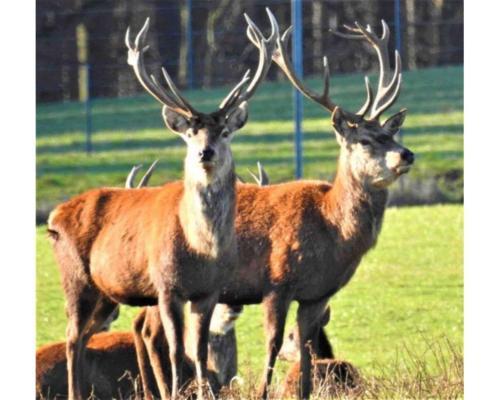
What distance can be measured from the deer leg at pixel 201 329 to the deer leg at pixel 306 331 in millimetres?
1009

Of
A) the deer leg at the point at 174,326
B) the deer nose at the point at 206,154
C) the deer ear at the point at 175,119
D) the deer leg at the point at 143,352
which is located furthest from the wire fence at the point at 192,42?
the deer nose at the point at 206,154

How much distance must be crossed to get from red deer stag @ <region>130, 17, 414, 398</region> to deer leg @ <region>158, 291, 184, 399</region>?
0.87 metres

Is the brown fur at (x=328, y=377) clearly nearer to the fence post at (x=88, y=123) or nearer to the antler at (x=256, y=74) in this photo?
the antler at (x=256, y=74)

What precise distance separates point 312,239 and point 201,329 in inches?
48.8

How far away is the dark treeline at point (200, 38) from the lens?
23.2 m

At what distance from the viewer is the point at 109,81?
23984mm

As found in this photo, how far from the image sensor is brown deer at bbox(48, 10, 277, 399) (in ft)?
37.4

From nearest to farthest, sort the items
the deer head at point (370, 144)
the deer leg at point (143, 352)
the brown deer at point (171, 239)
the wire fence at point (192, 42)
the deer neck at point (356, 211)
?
1. the brown deer at point (171, 239)
2. the deer head at point (370, 144)
3. the deer neck at point (356, 211)
4. the deer leg at point (143, 352)
5. the wire fence at point (192, 42)

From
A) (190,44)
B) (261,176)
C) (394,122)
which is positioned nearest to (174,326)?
(394,122)

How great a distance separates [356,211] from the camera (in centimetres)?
1237

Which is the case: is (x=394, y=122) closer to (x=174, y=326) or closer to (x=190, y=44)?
(x=174, y=326)

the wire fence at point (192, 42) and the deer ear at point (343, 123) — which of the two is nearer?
the deer ear at point (343, 123)
